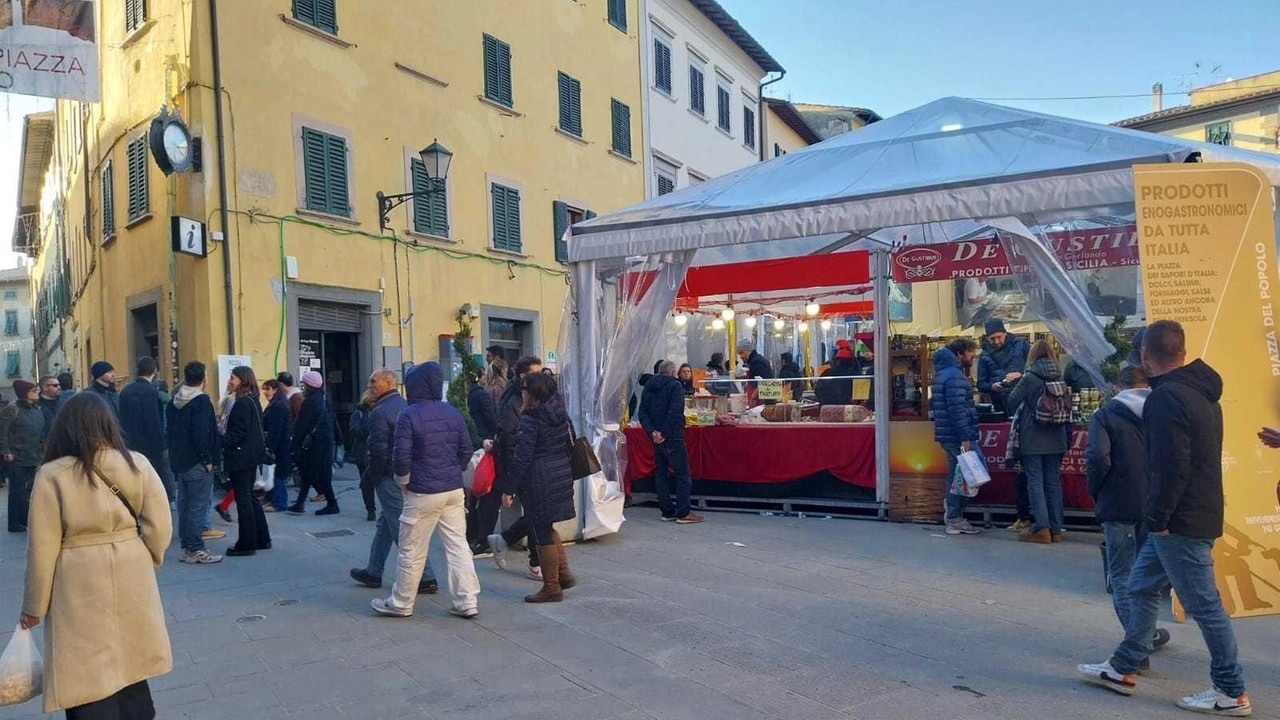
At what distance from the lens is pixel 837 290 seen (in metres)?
12.8

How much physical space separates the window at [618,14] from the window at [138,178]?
1064 centimetres

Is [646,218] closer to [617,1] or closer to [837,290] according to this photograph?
[837,290]

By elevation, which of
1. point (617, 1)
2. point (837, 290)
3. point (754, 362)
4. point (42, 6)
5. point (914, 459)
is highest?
point (617, 1)

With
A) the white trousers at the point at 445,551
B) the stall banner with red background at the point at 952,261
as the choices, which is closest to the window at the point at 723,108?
the stall banner with red background at the point at 952,261

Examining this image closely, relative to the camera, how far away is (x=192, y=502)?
7.71 meters

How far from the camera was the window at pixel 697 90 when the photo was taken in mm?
23969

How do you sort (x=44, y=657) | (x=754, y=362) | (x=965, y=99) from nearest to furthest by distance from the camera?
(x=44, y=657) < (x=965, y=99) < (x=754, y=362)

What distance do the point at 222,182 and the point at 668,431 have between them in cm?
687

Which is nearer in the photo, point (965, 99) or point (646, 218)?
point (646, 218)

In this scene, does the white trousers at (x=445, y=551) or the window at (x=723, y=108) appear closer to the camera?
the white trousers at (x=445, y=551)

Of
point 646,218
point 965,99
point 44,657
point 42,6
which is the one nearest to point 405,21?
point 42,6

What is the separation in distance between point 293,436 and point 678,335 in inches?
379

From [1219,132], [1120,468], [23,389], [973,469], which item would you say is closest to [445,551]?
[1120,468]

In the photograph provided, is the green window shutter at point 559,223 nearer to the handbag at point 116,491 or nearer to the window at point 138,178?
the window at point 138,178
